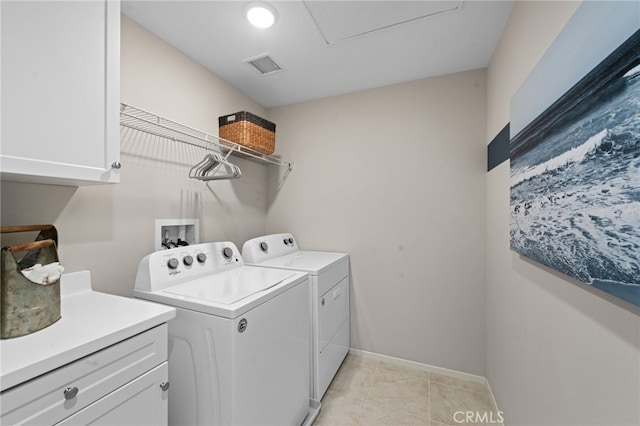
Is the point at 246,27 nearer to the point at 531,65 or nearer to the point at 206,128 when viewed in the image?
the point at 206,128

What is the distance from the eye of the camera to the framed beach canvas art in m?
0.58

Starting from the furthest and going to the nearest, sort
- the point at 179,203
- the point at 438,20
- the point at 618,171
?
the point at 179,203
the point at 438,20
the point at 618,171

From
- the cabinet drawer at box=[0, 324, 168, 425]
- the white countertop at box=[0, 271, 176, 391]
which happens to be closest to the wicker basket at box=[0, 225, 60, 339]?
the white countertop at box=[0, 271, 176, 391]

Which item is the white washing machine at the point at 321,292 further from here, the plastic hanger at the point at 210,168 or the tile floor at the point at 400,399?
the plastic hanger at the point at 210,168

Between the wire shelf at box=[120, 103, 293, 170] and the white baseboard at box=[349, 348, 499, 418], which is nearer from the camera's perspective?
the wire shelf at box=[120, 103, 293, 170]

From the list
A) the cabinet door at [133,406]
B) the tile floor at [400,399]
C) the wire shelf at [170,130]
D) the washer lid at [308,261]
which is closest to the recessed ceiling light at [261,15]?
the wire shelf at [170,130]

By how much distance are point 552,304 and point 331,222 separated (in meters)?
1.68

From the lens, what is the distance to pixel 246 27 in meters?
1.53

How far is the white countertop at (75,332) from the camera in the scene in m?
0.62

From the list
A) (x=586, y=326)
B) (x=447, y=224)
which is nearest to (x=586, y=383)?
(x=586, y=326)

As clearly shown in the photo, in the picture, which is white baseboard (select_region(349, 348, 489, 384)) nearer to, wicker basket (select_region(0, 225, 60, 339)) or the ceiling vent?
wicker basket (select_region(0, 225, 60, 339))

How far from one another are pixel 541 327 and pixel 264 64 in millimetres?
2269

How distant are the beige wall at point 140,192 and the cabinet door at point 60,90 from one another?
0.98 feet

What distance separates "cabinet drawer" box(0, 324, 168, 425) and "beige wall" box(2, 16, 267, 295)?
68 centimetres
